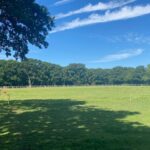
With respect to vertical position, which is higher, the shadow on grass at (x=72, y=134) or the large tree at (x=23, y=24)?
the large tree at (x=23, y=24)

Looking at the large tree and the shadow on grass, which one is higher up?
the large tree

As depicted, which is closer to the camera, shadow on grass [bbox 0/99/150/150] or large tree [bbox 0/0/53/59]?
shadow on grass [bbox 0/99/150/150]

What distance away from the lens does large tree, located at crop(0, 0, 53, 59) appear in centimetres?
2506

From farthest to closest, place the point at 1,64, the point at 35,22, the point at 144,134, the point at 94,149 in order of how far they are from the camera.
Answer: the point at 1,64
the point at 35,22
the point at 144,134
the point at 94,149

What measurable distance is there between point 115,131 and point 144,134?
2099 millimetres

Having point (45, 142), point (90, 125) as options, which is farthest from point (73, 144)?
point (90, 125)

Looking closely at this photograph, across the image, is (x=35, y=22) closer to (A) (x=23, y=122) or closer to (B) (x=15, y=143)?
(A) (x=23, y=122)

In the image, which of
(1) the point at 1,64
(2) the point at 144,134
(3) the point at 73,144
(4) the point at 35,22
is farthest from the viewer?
(1) the point at 1,64

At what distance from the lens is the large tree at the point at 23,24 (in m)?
25.1

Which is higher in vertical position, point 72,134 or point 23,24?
point 23,24

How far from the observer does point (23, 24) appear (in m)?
27.3

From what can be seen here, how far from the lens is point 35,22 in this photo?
90.9ft

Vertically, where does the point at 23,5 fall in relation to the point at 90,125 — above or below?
above

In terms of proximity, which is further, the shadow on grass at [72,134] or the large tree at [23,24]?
the large tree at [23,24]
